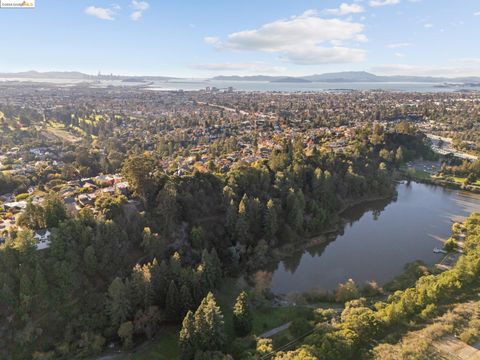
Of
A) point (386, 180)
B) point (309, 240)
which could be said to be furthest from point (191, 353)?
point (386, 180)

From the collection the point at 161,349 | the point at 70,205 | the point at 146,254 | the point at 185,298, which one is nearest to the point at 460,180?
the point at 185,298

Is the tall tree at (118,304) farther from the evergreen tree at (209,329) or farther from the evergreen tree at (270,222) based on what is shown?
the evergreen tree at (270,222)

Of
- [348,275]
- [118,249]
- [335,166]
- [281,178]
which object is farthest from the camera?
[335,166]

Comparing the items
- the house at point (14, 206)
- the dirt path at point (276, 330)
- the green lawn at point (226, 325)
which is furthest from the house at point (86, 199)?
the dirt path at point (276, 330)

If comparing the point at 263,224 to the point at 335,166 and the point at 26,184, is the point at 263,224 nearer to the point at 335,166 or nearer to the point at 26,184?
the point at 335,166

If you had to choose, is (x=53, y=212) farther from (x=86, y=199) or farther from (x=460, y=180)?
(x=460, y=180)
